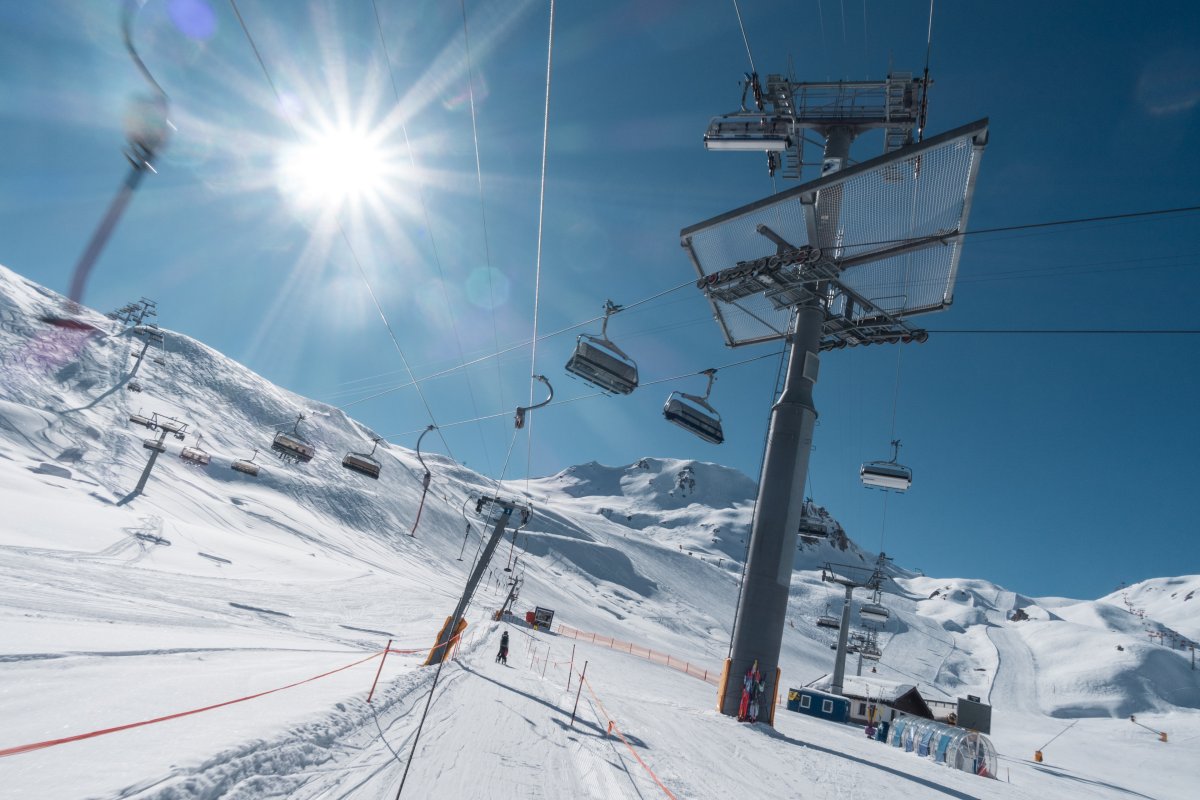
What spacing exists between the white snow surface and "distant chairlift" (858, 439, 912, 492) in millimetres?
7656

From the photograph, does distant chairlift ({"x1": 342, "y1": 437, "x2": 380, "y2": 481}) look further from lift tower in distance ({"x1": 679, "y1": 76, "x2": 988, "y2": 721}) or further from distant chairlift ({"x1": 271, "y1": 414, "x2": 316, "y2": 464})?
lift tower in distance ({"x1": 679, "y1": 76, "x2": 988, "y2": 721})

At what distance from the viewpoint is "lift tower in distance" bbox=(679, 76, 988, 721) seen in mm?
13547

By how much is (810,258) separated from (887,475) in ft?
27.3

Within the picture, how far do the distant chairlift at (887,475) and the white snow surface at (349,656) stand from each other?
7.66 m

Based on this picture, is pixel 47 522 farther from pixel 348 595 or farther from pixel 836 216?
pixel 836 216

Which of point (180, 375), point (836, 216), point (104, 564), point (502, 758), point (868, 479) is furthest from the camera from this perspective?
point (180, 375)

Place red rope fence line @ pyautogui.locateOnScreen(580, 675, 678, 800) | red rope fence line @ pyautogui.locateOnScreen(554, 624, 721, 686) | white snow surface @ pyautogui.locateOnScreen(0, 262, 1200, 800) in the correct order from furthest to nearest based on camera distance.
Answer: red rope fence line @ pyautogui.locateOnScreen(554, 624, 721, 686) → red rope fence line @ pyautogui.locateOnScreen(580, 675, 678, 800) → white snow surface @ pyautogui.locateOnScreen(0, 262, 1200, 800)

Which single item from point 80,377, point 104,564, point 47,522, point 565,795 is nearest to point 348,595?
point 104,564

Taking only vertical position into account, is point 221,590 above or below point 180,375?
below

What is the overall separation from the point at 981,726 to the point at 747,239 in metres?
41.8

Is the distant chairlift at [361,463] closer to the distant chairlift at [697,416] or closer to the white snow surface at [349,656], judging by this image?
the white snow surface at [349,656]

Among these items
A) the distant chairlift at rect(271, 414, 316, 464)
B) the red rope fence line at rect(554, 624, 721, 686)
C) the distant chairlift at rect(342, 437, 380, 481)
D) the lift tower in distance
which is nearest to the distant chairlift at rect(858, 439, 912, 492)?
the lift tower in distance

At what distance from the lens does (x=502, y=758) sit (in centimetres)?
855

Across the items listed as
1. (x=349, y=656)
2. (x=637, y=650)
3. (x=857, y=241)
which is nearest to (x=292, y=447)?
(x=349, y=656)
